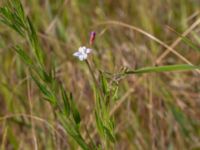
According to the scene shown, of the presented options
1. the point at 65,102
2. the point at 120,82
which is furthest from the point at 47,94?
the point at 120,82

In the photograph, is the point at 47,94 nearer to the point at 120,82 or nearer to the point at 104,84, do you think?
the point at 104,84

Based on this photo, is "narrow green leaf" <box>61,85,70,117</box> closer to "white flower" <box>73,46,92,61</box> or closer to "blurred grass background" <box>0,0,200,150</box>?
"white flower" <box>73,46,92,61</box>

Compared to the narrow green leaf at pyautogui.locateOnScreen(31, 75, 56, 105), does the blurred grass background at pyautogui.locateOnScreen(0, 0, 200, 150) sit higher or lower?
higher

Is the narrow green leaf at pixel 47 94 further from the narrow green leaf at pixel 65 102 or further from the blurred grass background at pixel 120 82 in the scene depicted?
the blurred grass background at pixel 120 82

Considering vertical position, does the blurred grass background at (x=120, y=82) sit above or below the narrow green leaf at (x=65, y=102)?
above

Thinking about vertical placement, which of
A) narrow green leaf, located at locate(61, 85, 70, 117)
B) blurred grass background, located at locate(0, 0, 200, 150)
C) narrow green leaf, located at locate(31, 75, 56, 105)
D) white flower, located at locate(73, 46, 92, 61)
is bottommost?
narrow green leaf, located at locate(61, 85, 70, 117)

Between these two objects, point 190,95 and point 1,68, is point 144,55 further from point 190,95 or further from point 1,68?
point 1,68

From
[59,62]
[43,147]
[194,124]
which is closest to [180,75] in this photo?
[194,124]

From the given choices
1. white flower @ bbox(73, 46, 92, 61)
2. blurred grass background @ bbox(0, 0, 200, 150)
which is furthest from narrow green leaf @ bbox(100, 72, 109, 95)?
blurred grass background @ bbox(0, 0, 200, 150)

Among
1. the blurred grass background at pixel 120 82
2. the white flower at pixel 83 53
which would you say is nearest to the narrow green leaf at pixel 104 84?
the white flower at pixel 83 53
